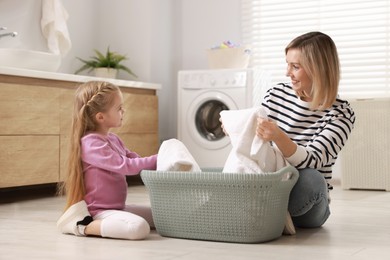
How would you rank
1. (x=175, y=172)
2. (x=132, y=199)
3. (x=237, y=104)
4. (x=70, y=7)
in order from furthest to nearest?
(x=70, y=7), (x=237, y=104), (x=132, y=199), (x=175, y=172)

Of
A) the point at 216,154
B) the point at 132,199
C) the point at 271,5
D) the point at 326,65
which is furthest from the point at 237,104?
the point at 326,65

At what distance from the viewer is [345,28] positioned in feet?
17.3

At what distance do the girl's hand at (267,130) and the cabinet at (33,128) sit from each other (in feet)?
6.40

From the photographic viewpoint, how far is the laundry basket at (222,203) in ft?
7.30

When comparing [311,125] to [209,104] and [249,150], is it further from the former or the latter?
[209,104]

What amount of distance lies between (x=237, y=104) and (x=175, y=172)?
275 centimetres

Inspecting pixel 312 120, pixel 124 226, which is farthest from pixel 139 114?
pixel 124 226

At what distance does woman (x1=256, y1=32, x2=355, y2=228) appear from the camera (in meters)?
2.46

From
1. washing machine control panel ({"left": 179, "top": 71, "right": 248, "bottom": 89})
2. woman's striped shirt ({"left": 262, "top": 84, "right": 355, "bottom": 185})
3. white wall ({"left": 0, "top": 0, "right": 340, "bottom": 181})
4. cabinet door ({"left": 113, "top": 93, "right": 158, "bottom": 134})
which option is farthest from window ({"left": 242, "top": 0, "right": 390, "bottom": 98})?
woman's striped shirt ({"left": 262, "top": 84, "right": 355, "bottom": 185})

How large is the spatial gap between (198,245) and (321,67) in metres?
0.82

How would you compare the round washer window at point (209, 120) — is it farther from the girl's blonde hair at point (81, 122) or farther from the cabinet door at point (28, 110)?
the girl's blonde hair at point (81, 122)

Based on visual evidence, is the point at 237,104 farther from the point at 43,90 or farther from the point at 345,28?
the point at 43,90

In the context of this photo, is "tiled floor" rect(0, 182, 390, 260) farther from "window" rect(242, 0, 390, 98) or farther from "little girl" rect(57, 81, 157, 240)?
"window" rect(242, 0, 390, 98)

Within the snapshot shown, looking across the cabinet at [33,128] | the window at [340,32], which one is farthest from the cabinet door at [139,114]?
the window at [340,32]
